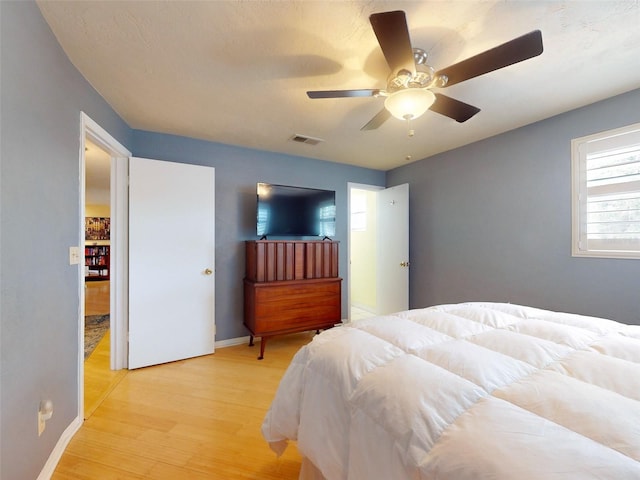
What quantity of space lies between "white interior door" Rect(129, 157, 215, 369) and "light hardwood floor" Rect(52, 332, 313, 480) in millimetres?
250

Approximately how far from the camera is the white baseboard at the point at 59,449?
4.45 feet

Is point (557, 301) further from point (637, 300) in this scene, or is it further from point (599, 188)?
point (599, 188)

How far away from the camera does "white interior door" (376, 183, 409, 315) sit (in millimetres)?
3729

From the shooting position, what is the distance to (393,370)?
0.90 meters

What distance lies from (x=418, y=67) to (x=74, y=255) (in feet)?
7.67

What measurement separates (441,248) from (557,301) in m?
1.25

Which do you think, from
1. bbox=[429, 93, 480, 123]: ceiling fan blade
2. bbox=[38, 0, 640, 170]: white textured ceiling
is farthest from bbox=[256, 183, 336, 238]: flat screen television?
bbox=[429, 93, 480, 123]: ceiling fan blade

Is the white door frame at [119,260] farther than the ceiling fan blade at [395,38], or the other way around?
the white door frame at [119,260]

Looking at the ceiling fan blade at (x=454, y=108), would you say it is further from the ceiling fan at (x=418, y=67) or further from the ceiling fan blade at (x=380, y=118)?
the ceiling fan blade at (x=380, y=118)

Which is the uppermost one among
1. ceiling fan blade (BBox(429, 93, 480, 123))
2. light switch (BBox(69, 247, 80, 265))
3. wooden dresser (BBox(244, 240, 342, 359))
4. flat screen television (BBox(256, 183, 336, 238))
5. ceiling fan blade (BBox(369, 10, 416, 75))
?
ceiling fan blade (BBox(369, 10, 416, 75))

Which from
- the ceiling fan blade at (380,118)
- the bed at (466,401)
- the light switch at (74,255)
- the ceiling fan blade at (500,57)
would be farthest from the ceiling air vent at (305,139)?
the bed at (466,401)

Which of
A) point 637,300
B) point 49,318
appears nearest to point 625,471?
point 49,318

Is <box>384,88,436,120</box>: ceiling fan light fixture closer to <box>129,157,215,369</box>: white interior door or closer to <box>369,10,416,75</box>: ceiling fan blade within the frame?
<box>369,10,416,75</box>: ceiling fan blade

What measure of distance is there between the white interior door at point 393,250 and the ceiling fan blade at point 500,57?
2.32 meters
